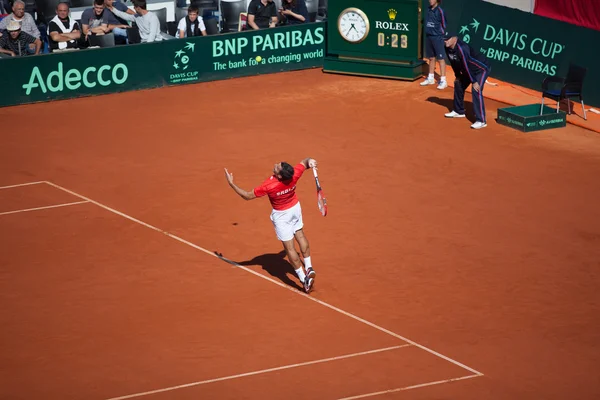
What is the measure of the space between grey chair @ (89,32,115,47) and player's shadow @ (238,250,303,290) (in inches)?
473

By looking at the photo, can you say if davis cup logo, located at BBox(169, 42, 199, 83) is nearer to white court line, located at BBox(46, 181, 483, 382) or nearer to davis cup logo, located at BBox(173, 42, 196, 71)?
davis cup logo, located at BBox(173, 42, 196, 71)

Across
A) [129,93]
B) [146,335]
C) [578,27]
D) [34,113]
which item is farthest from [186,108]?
[146,335]

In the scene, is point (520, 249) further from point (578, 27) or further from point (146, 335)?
point (578, 27)

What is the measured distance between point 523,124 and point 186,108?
28.1ft

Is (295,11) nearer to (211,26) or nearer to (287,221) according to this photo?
(211,26)

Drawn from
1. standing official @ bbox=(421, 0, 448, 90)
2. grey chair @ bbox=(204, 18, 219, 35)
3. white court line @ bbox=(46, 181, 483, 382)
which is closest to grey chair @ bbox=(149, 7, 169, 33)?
grey chair @ bbox=(204, 18, 219, 35)

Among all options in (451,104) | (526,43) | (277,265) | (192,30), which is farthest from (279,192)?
(192,30)

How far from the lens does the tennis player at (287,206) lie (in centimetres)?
1571

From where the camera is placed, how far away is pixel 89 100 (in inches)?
1053

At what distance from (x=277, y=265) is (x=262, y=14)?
530 inches

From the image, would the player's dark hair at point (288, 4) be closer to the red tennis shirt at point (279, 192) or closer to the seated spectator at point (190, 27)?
the seated spectator at point (190, 27)

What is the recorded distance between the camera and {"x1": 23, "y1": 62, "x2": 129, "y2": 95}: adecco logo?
85.4 ft

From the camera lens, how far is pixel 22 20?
2683 centimetres

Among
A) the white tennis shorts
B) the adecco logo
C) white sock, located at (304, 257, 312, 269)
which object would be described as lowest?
white sock, located at (304, 257, 312, 269)
